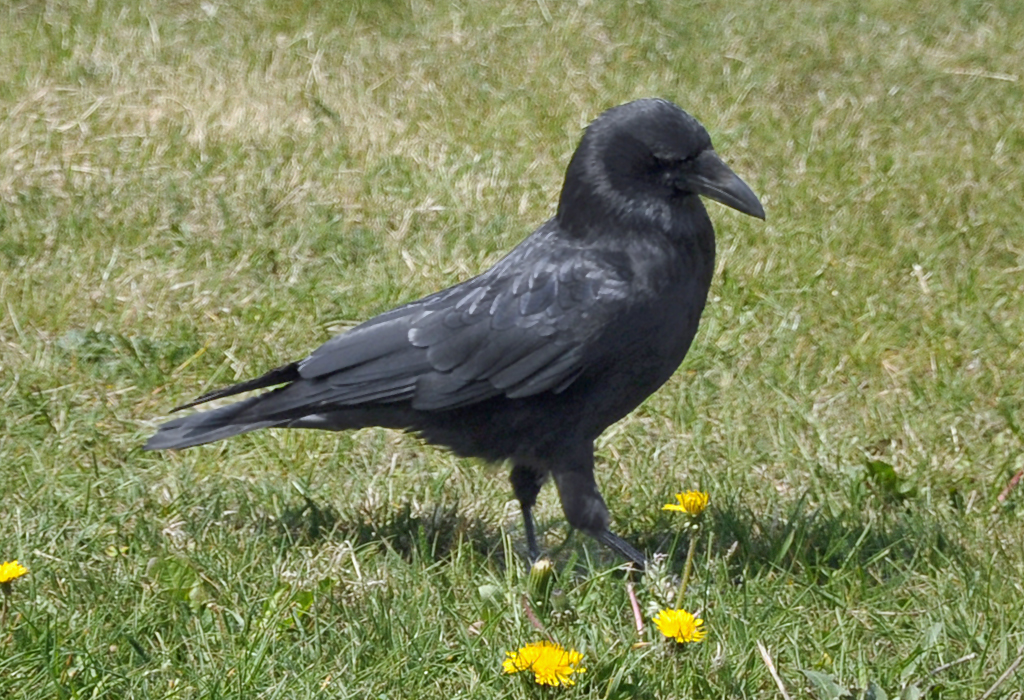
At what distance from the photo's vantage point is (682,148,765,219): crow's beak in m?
3.20

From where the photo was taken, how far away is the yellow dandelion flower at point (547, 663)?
2.45 meters

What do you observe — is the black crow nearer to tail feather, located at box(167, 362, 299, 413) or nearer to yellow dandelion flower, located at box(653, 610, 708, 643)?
tail feather, located at box(167, 362, 299, 413)

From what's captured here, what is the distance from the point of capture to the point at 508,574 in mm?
3023

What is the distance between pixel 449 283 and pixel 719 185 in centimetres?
183

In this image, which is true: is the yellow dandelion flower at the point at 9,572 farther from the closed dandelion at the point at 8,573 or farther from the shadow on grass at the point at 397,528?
the shadow on grass at the point at 397,528

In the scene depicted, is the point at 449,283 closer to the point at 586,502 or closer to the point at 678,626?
the point at 586,502

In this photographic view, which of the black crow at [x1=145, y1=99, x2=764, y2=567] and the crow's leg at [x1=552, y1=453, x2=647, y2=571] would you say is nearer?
the black crow at [x1=145, y1=99, x2=764, y2=567]

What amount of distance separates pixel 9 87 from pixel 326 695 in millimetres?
4291

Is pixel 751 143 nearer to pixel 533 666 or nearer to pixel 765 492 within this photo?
pixel 765 492

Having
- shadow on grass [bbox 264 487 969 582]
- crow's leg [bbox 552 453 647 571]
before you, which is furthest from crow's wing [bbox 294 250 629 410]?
→ shadow on grass [bbox 264 487 969 582]

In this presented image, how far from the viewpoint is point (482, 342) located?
334 centimetres

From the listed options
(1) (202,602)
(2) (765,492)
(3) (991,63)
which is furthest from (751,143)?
(1) (202,602)

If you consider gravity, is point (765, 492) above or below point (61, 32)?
below

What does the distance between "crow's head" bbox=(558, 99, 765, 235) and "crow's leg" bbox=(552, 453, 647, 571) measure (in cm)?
67
